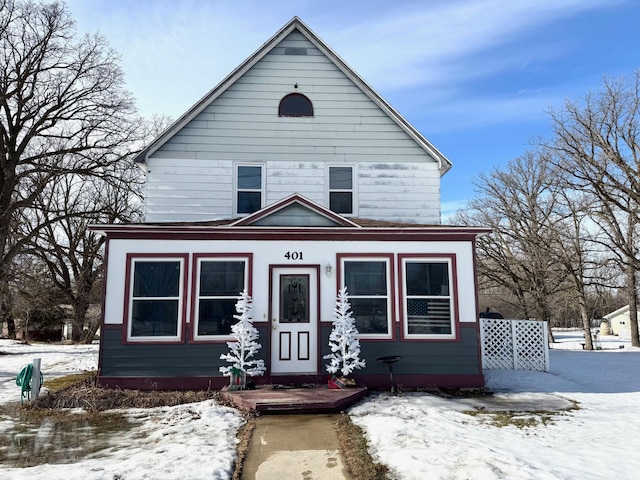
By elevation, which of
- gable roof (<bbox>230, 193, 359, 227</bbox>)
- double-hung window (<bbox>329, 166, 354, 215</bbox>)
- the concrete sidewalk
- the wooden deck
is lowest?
the concrete sidewalk

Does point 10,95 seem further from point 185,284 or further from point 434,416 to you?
point 434,416

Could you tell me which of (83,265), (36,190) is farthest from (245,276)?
(83,265)

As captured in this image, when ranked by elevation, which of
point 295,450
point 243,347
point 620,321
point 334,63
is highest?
point 334,63

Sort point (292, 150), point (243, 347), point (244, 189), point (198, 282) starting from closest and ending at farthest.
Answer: point (243, 347), point (198, 282), point (244, 189), point (292, 150)

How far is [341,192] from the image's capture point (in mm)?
11750

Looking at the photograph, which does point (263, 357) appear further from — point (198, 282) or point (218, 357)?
point (198, 282)

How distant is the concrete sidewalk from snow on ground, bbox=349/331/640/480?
1.83 feet

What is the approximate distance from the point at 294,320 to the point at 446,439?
4551mm

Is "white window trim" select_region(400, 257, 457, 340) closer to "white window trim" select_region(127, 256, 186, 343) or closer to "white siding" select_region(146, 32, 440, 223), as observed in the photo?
"white siding" select_region(146, 32, 440, 223)

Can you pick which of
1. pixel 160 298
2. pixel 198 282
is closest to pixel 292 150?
pixel 198 282

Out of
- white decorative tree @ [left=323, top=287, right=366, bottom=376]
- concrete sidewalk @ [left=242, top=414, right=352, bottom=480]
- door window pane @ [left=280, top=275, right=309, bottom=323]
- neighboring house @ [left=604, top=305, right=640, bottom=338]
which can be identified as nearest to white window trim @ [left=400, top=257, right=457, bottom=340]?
white decorative tree @ [left=323, top=287, right=366, bottom=376]

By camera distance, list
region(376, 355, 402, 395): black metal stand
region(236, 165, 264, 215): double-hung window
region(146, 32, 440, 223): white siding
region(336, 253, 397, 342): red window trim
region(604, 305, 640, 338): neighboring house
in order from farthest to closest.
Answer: region(604, 305, 640, 338): neighboring house < region(236, 165, 264, 215): double-hung window < region(146, 32, 440, 223): white siding < region(336, 253, 397, 342): red window trim < region(376, 355, 402, 395): black metal stand

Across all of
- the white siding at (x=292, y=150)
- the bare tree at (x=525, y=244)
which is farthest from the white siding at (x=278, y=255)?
the bare tree at (x=525, y=244)

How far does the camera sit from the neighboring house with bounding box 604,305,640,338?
4578 centimetres
